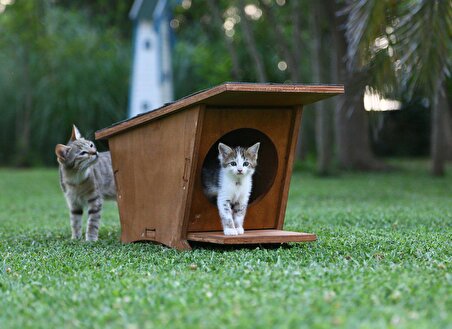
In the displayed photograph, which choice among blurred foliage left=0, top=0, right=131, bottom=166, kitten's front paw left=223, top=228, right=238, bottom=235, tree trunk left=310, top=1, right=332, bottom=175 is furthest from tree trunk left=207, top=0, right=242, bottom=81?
kitten's front paw left=223, top=228, right=238, bottom=235

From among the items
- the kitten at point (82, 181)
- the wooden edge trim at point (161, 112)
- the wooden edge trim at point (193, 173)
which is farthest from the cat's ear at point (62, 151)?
the wooden edge trim at point (193, 173)

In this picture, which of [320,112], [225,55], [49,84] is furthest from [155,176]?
[225,55]

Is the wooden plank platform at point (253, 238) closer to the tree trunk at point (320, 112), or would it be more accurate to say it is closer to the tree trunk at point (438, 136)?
the tree trunk at point (320, 112)

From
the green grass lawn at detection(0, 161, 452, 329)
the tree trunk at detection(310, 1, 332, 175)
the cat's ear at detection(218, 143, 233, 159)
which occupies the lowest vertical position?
the green grass lawn at detection(0, 161, 452, 329)

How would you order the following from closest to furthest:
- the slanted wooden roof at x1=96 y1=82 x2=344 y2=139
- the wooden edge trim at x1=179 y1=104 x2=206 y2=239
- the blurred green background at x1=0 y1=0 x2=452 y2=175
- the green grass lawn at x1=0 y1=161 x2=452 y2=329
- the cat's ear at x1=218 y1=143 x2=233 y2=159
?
the green grass lawn at x1=0 y1=161 x2=452 y2=329, the slanted wooden roof at x1=96 y1=82 x2=344 y2=139, the wooden edge trim at x1=179 y1=104 x2=206 y2=239, the cat's ear at x1=218 y1=143 x2=233 y2=159, the blurred green background at x1=0 y1=0 x2=452 y2=175

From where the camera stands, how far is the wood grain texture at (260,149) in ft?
18.6

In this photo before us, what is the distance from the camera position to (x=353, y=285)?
3947mm

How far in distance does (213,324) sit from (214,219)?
9.10 feet

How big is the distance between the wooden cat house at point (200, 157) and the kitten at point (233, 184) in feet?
0.41

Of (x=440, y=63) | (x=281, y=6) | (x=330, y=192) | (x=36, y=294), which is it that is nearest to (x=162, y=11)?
(x=281, y=6)

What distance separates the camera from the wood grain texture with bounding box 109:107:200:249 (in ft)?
18.2

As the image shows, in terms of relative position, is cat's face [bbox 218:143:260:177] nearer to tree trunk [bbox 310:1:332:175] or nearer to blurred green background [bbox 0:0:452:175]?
blurred green background [bbox 0:0:452:175]

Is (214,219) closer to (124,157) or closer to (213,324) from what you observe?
(124,157)

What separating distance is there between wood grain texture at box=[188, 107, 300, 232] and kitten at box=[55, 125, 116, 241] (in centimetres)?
117
